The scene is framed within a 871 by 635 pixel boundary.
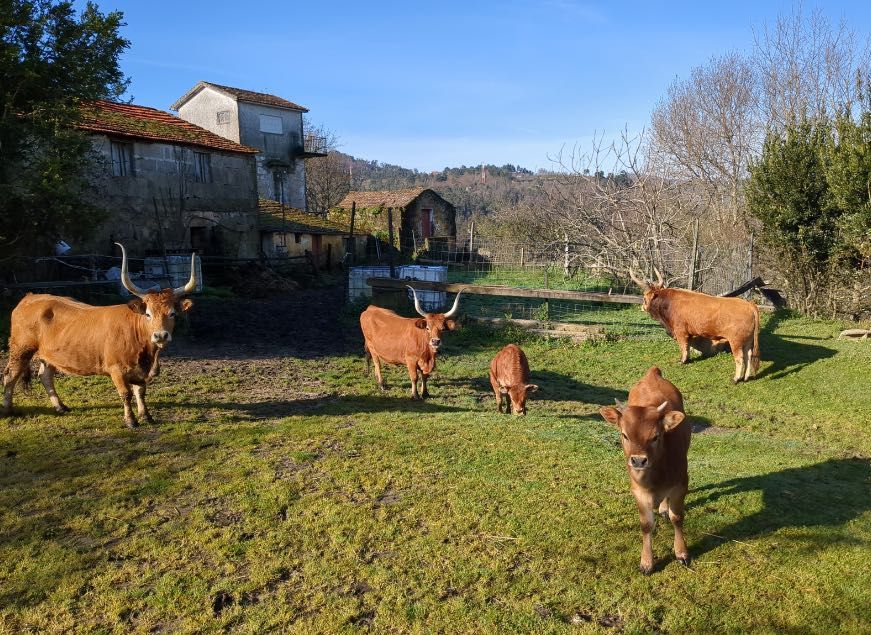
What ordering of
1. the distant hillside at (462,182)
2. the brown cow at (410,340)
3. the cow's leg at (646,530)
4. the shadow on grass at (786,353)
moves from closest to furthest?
the cow's leg at (646,530) → the brown cow at (410,340) → the shadow on grass at (786,353) → the distant hillside at (462,182)

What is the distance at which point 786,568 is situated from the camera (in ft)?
14.3

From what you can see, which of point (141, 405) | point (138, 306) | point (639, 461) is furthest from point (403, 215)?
point (639, 461)

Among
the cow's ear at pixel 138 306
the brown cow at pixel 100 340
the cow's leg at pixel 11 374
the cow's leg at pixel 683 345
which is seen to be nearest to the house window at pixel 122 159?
the brown cow at pixel 100 340

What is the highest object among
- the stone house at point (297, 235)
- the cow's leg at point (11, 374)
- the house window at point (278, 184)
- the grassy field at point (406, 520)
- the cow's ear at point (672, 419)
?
the house window at point (278, 184)

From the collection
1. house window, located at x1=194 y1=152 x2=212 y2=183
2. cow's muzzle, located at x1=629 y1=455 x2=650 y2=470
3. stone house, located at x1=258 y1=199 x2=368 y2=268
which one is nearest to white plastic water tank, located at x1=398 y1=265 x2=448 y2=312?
stone house, located at x1=258 y1=199 x2=368 y2=268

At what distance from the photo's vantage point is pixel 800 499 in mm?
5512

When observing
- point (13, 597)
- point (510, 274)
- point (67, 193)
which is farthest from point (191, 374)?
point (510, 274)

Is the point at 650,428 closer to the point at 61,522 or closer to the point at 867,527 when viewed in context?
the point at 867,527

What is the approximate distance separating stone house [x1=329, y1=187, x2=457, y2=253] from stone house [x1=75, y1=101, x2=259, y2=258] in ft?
42.6

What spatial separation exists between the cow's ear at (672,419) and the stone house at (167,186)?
656 inches

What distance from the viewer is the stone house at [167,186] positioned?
19.4 meters

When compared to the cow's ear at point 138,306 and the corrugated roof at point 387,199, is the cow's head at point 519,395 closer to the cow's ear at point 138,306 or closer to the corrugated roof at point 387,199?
the cow's ear at point 138,306

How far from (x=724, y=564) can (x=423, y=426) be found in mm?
3989

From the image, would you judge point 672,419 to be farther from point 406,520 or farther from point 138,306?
point 138,306
